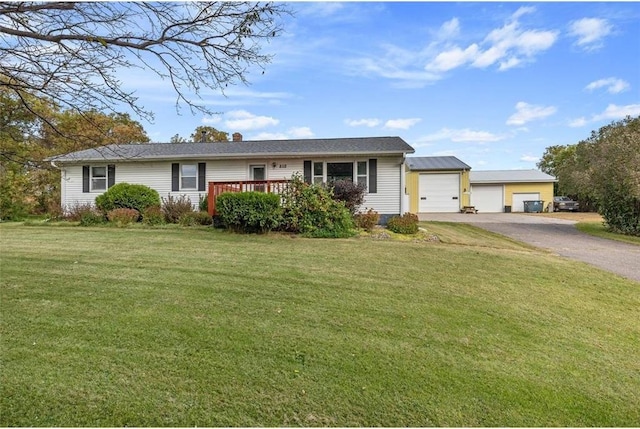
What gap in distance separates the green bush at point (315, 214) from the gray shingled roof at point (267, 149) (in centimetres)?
314

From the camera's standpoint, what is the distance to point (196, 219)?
12258mm

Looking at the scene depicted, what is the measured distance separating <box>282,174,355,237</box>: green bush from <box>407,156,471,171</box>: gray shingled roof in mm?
12958

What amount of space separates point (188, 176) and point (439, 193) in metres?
16.1

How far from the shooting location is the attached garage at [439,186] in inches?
910

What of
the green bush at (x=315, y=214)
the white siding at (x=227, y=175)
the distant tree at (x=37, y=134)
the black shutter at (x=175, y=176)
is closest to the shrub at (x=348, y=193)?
the green bush at (x=315, y=214)

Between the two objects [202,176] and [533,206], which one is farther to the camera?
[533,206]

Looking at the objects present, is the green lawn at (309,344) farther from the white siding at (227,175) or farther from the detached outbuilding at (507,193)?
the detached outbuilding at (507,193)

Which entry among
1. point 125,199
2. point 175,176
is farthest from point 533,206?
point 125,199

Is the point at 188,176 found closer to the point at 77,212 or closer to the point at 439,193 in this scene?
the point at 77,212

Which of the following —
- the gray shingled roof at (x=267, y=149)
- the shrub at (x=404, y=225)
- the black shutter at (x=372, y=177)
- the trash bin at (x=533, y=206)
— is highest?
the gray shingled roof at (x=267, y=149)

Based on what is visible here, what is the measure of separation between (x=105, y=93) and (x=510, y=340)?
5.08 meters

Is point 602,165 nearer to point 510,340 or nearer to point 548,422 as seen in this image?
point 510,340

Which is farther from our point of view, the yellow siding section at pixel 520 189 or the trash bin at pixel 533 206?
the yellow siding section at pixel 520 189

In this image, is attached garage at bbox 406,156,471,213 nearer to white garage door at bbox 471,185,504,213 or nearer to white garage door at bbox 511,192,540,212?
white garage door at bbox 471,185,504,213
